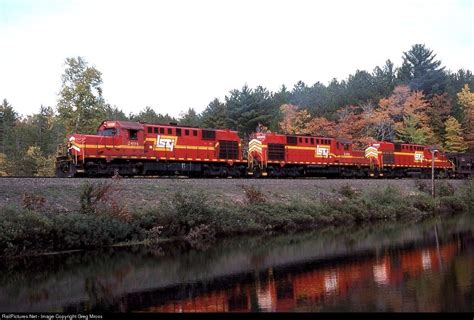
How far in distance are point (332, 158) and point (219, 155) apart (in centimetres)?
1378

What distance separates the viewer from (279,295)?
13688 millimetres

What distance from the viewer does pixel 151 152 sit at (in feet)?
A: 107

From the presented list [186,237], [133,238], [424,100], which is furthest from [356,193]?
[424,100]

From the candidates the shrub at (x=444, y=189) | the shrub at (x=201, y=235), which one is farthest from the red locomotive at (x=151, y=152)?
the shrub at (x=444, y=189)

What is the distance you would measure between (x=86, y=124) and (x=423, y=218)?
34764 millimetres

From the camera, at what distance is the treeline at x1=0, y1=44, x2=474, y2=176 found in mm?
54625

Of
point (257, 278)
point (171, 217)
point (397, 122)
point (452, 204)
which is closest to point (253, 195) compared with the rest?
point (171, 217)

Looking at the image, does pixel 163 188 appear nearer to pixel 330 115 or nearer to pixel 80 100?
pixel 80 100

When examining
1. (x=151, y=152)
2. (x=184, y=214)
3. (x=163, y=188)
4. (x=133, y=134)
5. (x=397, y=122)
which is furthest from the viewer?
(x=397, y=122)

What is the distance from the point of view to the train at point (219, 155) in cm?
3038

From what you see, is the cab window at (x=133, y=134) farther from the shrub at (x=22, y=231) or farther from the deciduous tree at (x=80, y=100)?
the deciduous tree at (x=80, y=100)

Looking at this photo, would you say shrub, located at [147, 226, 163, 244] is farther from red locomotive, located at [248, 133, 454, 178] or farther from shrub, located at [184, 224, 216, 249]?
red locomotive, located at [248, 133, 454, 178]

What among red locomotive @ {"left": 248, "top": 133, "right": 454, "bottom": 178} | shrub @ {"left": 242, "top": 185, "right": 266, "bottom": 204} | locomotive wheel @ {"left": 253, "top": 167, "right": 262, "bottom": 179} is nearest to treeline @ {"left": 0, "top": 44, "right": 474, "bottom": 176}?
red locomotive @ {"left": 248, "top": 133, "right": 454, "bottom": 178}

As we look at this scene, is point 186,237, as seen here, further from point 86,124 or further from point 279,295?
point 86,124
